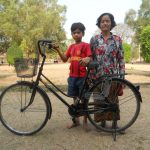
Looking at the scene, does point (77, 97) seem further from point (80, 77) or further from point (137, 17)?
point (137, 17)

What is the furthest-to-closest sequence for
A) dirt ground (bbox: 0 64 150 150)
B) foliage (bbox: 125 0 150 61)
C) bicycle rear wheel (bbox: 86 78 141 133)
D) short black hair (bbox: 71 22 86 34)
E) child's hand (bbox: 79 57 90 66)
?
foliage (bbox: 125 0 150 61) < short black hair (bbox: 71 22 86 34) < bicycle rear wheel (bbox: 86 78 141 133) < child's hand (bbox: 79 57 90 66) < dirt ground (bbox: 0 64 150 150)

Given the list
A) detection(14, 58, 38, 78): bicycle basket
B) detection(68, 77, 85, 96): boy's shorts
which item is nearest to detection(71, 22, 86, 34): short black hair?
detection(68, 77, 85, 96): boy's shorts

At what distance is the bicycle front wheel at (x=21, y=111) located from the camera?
218 inches

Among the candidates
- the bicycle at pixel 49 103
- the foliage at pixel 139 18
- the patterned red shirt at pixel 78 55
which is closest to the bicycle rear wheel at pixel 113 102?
the bicycle at pixel 49 103

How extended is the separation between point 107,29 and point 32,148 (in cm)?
212

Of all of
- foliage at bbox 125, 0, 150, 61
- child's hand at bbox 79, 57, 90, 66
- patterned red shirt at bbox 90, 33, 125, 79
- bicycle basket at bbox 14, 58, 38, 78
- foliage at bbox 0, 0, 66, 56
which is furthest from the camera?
foliage at bbox 125, 0, 150, 61

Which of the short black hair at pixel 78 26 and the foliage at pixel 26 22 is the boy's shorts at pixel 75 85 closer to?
the short black hair at pixel 78 26

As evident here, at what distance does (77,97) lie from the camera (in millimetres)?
5672

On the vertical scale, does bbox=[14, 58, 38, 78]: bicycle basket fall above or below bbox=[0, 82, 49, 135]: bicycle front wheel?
above

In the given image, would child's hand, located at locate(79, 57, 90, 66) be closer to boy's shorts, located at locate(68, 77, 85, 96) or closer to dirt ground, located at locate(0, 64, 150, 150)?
boy's shorts, located at locate(68, 77, 85, 96)

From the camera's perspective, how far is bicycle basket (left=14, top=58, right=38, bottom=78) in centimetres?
525

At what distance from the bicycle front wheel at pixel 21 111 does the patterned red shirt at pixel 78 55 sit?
0.68 meters

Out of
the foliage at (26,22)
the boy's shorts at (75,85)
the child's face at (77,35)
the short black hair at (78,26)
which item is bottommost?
the boy's shorts at (75,85)

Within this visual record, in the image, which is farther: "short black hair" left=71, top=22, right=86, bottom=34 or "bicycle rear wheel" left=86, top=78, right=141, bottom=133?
"short black hair" left=71, top=22, right=86, bottom=34
